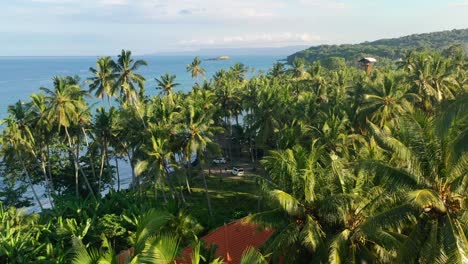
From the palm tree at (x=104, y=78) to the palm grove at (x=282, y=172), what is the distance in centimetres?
15

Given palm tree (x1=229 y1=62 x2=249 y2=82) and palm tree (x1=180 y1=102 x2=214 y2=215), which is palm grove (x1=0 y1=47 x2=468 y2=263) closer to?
palm tree (x1=180 y1=102 x2=214 y2=215)

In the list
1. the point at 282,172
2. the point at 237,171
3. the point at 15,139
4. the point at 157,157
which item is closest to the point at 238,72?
the point at 237,171

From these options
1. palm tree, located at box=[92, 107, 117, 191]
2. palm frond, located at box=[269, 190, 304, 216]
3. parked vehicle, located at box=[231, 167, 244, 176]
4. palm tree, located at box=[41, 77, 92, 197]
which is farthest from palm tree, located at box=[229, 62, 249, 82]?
palm frond, located at box=[269, 190, 304, 216]

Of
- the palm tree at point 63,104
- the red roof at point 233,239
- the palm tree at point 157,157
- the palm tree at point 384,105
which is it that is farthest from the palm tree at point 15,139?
the palm tree at point 384,105

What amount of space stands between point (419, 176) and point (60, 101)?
3615cm

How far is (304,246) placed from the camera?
57.1 feet

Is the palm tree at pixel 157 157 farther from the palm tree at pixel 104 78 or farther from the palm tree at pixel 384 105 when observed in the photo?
the palm tree at pixel 384 105

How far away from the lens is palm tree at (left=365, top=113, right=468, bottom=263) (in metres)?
12.3

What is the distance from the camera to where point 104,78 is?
47375mm

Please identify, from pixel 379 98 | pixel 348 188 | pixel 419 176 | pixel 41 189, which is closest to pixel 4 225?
pixel 348 188

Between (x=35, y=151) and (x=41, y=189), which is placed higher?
(x=35, y=151)

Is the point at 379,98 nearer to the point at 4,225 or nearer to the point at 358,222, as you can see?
the point at 358,222

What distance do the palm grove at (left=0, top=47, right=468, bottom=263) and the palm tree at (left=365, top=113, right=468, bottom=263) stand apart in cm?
4

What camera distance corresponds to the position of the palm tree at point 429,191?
484 inches
